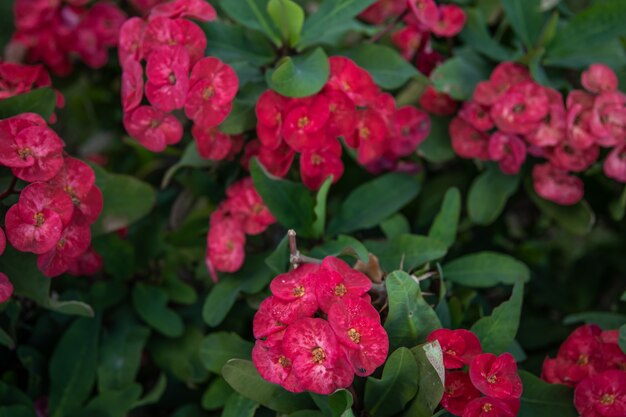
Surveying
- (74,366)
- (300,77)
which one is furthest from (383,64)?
(74,366)

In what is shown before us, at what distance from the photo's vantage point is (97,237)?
4.56ft

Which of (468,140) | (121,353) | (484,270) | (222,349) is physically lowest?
(121,353)

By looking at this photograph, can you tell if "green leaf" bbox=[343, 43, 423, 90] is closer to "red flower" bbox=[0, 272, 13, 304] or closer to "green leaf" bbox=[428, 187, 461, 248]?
"green leaf" bbox=[428, 187, 461, 248]

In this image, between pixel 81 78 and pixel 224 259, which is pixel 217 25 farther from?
pixel 81 78

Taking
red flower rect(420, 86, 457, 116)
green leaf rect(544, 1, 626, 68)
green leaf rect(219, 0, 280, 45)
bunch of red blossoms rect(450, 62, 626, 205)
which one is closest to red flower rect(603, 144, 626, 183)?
bunch of red blossoms rect(450, 62, 626, 205)

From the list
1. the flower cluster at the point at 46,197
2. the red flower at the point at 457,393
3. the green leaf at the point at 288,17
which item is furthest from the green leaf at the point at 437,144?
the flower cluster at the point at 46,197

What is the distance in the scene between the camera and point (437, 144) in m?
1.49

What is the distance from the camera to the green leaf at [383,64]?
135cm

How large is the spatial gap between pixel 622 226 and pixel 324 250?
924 millimetres

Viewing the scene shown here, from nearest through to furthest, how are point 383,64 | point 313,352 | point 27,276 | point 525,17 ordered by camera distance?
point 313,352
point 27,276
point 383,64
point 525,17

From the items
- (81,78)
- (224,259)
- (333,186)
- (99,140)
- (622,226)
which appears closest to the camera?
(224,259)

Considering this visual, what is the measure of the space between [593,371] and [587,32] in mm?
698

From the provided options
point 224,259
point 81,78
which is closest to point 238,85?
point 224,259

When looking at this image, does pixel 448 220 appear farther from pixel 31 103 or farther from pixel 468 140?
pixel 31 103
